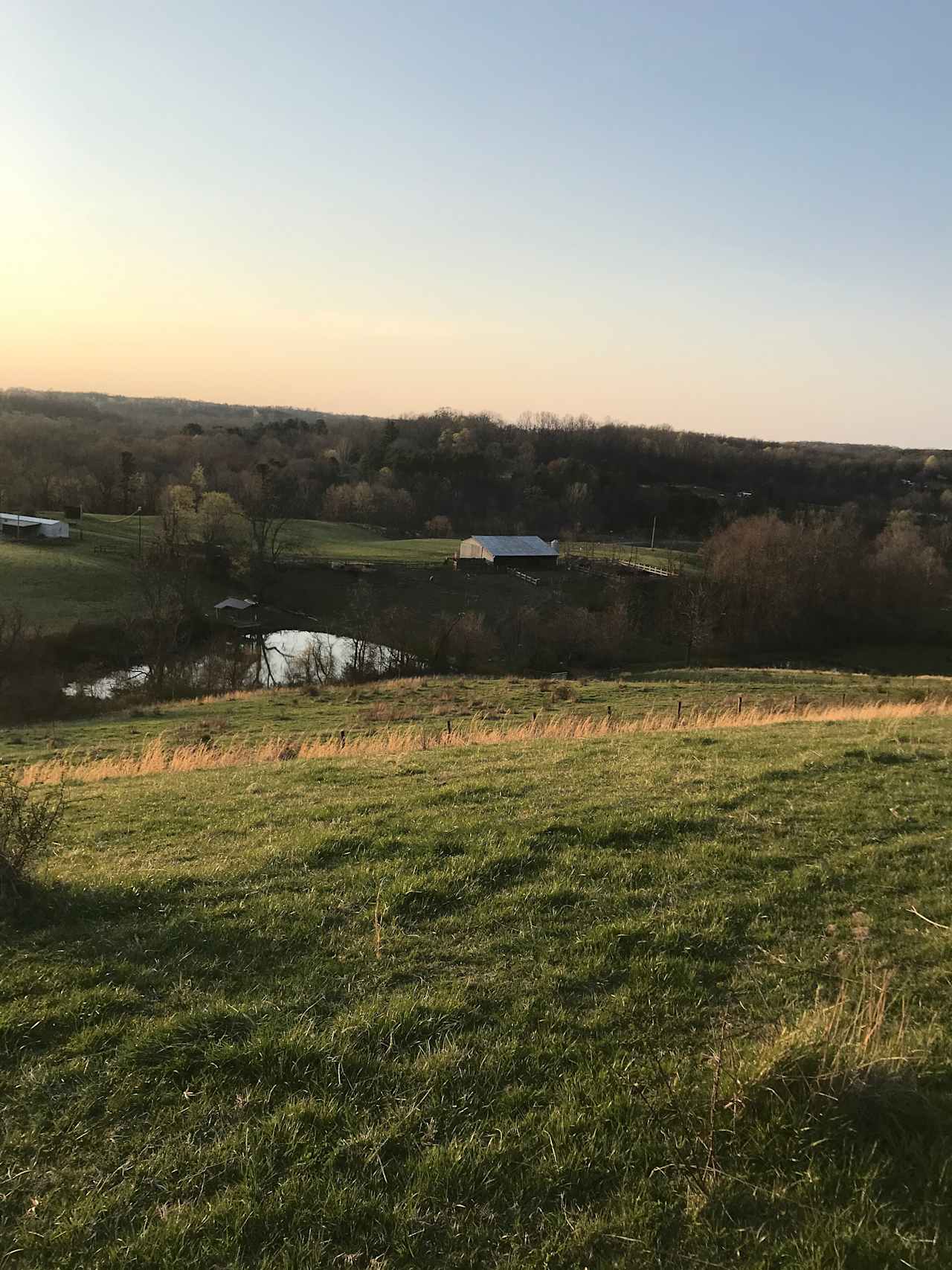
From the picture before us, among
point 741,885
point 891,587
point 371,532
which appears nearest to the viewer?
point 741,885

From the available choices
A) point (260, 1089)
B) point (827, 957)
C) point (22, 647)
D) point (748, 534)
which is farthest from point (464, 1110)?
point (748, 534)

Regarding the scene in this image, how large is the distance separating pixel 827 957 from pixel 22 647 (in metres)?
42.9

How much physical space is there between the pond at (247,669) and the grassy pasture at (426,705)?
5396mm

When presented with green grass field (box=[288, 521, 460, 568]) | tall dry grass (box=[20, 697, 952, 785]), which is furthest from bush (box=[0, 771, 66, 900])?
green grass field (box=[288, 521, 460, 568])

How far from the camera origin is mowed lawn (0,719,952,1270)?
3307mm

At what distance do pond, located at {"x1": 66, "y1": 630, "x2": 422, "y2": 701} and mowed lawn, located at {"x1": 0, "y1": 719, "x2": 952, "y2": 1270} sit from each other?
102 ft

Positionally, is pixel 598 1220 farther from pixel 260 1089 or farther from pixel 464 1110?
pixel 260 1089

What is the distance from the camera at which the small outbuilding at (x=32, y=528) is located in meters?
68.1

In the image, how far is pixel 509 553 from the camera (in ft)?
242

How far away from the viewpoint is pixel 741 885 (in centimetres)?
655

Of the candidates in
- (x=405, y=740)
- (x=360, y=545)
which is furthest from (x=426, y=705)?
(x=360, y=545)

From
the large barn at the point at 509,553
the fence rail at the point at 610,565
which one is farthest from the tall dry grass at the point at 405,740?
the large barn at the point at 509,553

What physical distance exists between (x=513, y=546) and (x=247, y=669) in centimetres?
3726

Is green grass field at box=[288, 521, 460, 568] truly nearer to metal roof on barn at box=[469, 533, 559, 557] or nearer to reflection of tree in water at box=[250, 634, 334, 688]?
metal roof on barn at box=[469, 533, 559, 557]
